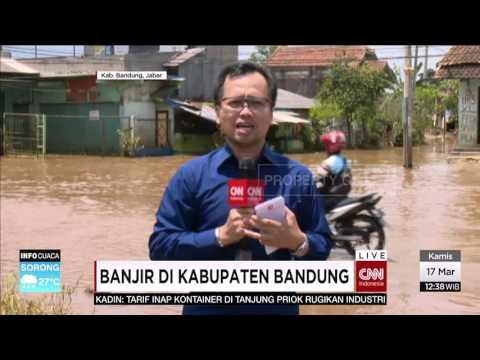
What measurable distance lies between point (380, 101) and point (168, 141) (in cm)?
522

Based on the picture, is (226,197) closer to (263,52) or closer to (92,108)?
(263,52)

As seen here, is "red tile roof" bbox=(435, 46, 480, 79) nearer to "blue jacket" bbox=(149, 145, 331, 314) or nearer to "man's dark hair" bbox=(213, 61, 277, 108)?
"man's dark hair" bbox=(213, 61, 277, 108)

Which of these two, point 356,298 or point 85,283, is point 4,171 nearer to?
point 85,283

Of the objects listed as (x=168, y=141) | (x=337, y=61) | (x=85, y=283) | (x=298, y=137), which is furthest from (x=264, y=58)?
(x=168, y=141)

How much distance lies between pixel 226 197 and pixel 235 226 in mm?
114

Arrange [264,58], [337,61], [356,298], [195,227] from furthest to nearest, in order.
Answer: [337,61] → [264,58] → [356,298] → [195,227]

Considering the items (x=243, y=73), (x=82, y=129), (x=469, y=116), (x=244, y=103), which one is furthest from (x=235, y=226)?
(x=82, y=129)

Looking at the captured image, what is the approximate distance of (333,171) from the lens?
363 cm

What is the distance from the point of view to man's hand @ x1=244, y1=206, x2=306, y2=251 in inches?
90.3

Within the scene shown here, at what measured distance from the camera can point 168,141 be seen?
31.7 feet

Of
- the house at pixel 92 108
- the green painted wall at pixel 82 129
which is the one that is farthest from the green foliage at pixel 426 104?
the green painted wall at pixel 82 129

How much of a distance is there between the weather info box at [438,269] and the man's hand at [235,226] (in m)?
1.18

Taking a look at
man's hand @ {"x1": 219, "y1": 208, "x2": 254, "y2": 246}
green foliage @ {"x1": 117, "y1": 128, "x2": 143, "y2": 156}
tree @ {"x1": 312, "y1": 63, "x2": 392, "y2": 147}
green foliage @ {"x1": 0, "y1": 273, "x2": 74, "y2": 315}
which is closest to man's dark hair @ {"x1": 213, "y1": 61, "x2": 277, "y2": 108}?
man's hand @ {"x1": 219, "y1": 208, "x2": 254, "y2": 246}
